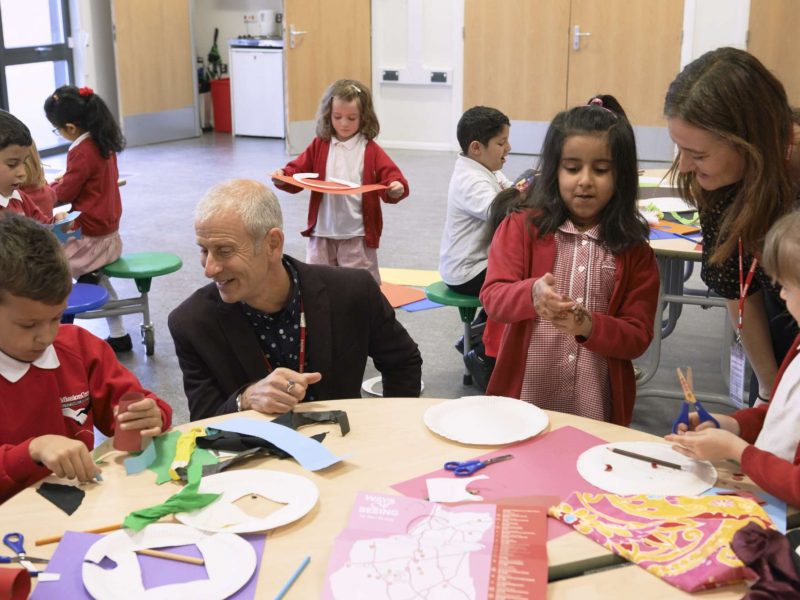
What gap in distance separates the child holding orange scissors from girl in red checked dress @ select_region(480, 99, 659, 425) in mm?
489

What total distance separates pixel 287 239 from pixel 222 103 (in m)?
5.64

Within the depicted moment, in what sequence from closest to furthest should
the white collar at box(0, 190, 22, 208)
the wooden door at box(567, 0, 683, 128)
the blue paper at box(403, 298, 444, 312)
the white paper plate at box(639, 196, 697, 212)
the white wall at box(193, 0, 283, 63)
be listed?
the white collar at box(0, 190, 22, 208) → the white paper plate at box(639, 196, 697, 212) → the blue paper at box(403, 298, 444, 312) → the wooden door at box(567, 0, 683, 128) → the white wall at box(193, 0, 283, 63)

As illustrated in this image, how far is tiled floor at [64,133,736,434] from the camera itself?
431 cm

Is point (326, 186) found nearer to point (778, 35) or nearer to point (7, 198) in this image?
point (7, 198)

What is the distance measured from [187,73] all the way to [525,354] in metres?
9.75

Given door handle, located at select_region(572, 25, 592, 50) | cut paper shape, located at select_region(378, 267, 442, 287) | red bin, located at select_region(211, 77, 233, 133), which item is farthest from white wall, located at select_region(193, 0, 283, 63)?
cut paper shape, located at select_region(378, 267, 442, 287)

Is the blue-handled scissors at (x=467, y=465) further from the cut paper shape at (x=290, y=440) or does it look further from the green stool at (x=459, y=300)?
the green stool at (x=459, y=300)

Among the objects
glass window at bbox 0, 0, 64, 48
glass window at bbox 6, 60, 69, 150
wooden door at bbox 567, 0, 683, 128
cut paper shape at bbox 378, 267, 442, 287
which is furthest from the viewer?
glass window at bbox 6, 60, 69, 150

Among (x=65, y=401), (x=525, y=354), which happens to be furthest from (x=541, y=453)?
(x=65, y=401)

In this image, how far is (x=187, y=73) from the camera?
1125cm

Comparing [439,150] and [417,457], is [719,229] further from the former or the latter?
[439,150]

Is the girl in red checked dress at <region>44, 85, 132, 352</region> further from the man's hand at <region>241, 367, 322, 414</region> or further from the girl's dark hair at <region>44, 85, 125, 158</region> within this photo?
the man's hand at <region>241, 367, 322, 414</region>

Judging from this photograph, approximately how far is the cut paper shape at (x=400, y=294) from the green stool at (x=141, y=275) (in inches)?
53.2

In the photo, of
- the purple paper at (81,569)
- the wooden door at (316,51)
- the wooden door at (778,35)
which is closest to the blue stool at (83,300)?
the purple paper at (81,569)
